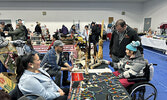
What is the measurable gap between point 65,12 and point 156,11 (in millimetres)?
7208

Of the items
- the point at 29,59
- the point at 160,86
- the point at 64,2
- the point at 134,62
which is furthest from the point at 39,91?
the point at 64,2

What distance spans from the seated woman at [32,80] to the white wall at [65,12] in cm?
981

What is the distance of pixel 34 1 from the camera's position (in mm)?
10156

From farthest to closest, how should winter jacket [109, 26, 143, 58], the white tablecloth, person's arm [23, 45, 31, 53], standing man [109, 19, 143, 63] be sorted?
the white tablecloth → person's arm [23, 45, 31, 53] → winter jacket [109, 26, 143, 58] → standing man [109, 19, 143, 63]

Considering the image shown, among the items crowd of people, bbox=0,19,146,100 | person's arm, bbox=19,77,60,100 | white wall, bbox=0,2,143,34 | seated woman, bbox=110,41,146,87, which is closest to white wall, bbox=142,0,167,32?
white wall, bbox=0,2,143,34

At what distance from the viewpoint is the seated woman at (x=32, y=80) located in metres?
1.31

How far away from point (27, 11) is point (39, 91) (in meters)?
10.7

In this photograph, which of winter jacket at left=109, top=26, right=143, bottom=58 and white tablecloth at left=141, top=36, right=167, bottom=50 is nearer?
winter jacket at left=109, top=26, right=143, bottom=58

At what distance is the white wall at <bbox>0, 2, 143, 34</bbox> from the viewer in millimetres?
10281

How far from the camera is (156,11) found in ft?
29.8

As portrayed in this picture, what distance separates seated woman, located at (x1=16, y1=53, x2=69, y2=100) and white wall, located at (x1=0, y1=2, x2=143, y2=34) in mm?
9806

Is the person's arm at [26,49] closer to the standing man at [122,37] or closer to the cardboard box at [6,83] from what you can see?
the cardboard box at [6,83]

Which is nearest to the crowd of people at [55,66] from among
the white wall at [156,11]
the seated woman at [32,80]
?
the seated woman at [32,80]

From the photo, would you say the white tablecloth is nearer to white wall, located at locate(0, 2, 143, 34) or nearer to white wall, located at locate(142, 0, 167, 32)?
white wall, located at locate(142, 0, 167, 32)
